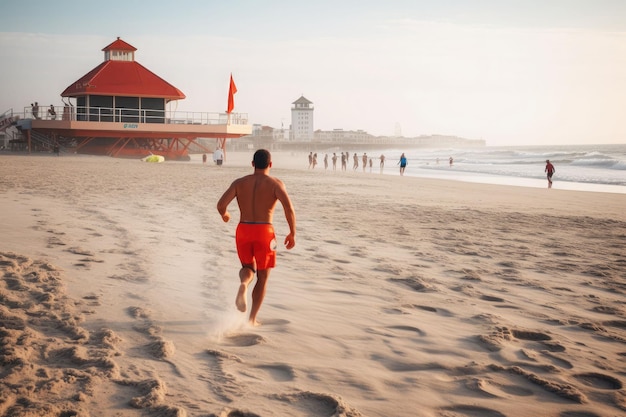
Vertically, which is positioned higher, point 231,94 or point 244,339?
point 231,94

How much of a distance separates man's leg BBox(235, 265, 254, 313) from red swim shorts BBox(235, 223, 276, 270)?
5cm

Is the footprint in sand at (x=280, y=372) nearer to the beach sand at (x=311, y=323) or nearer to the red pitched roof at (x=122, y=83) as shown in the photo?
the beach sand at (x=311, y=323)

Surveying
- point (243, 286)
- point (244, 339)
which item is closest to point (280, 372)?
point (244, 339)

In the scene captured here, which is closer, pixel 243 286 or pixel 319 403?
pixel 319 403

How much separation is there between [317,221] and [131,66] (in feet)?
106

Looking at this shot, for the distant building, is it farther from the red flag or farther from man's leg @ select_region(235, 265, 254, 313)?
man's leg @ select_region(235, 265, 254, 313)

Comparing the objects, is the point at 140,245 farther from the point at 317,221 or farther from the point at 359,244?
the point at 317,221

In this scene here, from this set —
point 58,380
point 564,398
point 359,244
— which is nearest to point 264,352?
point 58,380

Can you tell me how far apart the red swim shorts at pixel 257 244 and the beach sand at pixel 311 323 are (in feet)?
1.78

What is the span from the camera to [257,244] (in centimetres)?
421

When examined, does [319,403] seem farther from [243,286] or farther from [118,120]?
[118,120]

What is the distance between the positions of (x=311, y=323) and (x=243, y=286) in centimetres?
71

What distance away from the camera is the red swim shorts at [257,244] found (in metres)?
4.19

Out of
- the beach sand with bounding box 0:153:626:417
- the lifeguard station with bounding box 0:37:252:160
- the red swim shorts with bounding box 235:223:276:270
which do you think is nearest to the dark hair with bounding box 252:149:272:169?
the red swim shorts with bounding box 235:223:276:270
